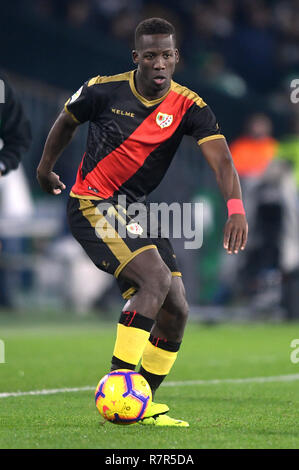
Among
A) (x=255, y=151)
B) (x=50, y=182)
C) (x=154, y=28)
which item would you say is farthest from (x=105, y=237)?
(x=255, y=151)

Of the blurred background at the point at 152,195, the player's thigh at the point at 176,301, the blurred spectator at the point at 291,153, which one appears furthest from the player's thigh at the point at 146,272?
the blurred spectator at the point at 291,153

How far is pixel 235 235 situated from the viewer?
14.8 ft

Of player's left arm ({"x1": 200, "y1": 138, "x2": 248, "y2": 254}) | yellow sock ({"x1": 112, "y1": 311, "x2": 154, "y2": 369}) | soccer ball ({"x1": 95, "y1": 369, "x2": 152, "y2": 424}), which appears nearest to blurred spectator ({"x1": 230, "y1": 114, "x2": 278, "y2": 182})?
player's left arm ({"x1": 200, "y1": 138, "x2": 248, "y2": 254})

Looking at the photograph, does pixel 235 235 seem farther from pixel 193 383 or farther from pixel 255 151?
pixel 255 151

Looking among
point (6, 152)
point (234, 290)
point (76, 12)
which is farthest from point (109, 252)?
point (76, 12)

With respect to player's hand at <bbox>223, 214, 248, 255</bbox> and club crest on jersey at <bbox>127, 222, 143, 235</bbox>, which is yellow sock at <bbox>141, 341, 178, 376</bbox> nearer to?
club crest on jersey at <bbox>127, 222, 143, 235</bbox>

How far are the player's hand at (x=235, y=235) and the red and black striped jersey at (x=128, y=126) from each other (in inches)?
21.1

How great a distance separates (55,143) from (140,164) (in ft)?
1.51

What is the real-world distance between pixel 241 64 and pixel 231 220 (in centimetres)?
1392

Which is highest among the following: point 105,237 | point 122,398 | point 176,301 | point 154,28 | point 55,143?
point 154,28

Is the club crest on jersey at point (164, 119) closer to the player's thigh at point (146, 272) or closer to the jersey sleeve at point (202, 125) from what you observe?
the jersey sleeve at point (202, 125)

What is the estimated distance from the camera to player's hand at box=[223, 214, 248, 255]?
14.8ft

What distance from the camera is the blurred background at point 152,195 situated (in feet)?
43.4
